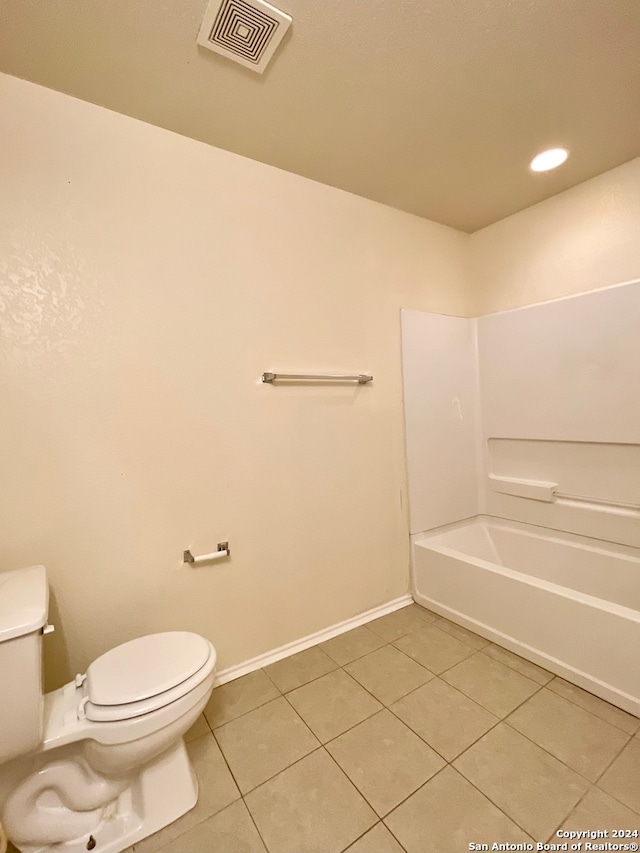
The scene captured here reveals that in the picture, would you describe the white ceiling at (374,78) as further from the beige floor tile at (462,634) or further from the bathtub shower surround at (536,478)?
the beige floor tile at (462,634)

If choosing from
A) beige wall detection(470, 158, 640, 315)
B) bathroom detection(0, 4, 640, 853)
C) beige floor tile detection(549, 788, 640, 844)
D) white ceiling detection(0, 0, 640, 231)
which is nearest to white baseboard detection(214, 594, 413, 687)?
bathroom detection(0, 4, 640, 853)

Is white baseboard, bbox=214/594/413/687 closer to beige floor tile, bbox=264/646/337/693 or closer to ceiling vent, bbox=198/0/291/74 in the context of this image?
beige floor tile, bbox=264/646/337/693

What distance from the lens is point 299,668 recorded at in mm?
1739

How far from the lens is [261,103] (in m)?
1.40

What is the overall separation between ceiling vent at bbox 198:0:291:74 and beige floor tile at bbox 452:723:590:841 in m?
2.37

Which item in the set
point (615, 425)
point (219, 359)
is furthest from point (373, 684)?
point (615, 425)

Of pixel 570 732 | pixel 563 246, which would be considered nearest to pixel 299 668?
pixel 570 732

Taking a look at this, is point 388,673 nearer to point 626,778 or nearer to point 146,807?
point 626,778

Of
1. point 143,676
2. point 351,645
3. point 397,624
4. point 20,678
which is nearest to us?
point 20,678

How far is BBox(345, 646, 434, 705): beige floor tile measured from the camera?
1.58 meters

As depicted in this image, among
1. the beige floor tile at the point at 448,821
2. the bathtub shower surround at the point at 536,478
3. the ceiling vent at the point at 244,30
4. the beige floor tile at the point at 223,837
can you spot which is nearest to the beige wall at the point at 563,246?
the bathtub shower surround at the point at 536,478

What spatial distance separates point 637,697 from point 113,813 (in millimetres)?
1790

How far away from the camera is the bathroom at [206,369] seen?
1.30m

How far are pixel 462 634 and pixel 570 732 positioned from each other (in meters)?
0.63
